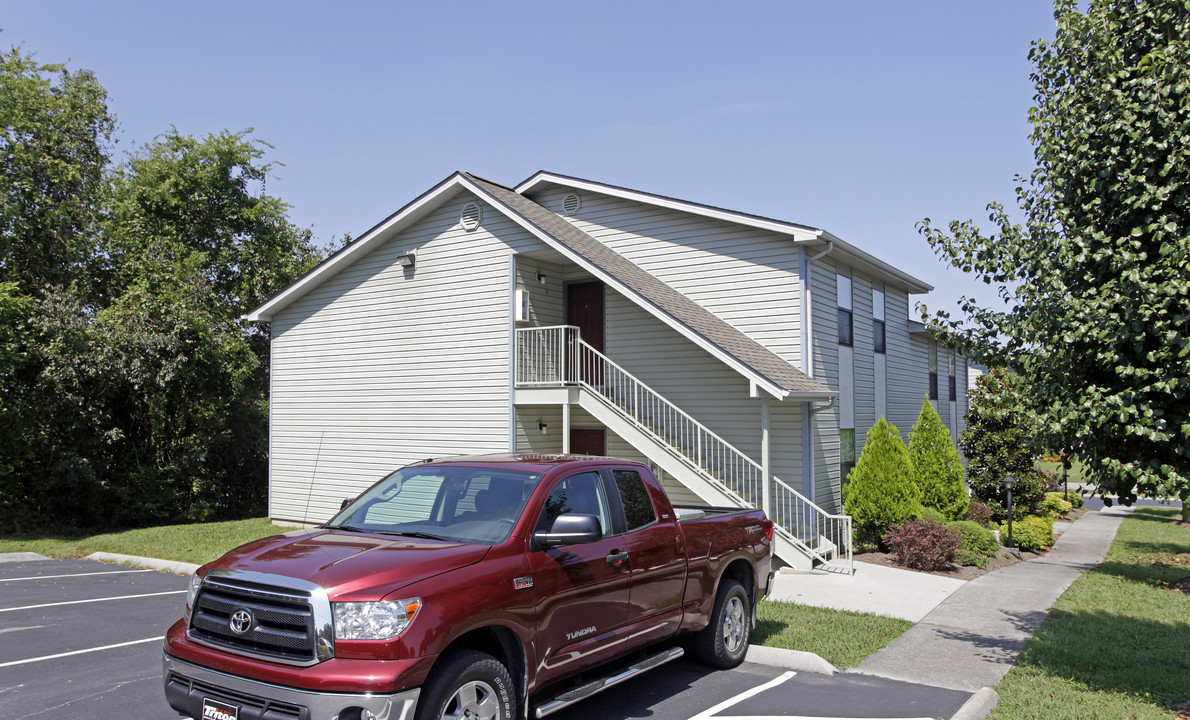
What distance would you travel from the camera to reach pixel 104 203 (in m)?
22.7

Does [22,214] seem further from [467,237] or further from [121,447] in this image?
[467,237]

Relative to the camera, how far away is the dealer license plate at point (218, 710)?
4.08 meters

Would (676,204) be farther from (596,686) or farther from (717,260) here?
(596,686)

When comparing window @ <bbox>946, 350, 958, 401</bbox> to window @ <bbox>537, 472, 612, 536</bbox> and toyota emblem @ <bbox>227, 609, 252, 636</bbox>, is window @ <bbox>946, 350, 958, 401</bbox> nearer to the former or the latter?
window @ <bbox>537, 472, 612, 536</bbox>

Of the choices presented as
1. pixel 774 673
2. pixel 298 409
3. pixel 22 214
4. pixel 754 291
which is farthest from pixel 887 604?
pixel 22 214

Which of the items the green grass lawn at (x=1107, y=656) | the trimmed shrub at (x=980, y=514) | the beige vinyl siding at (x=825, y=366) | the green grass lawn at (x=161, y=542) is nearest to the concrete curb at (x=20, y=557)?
the green grass lawn at (x=161, y=542)

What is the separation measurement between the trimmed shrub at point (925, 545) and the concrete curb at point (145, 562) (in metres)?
11.3

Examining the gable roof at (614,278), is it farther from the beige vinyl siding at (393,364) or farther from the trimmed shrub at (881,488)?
the trimmed shrub at (881,488)

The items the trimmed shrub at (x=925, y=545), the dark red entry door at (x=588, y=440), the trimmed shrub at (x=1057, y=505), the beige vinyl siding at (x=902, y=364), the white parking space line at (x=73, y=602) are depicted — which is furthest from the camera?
the trimmed shrub at (x=1057, y=505)

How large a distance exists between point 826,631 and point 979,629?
1852 mm

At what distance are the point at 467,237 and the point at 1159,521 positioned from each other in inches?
847

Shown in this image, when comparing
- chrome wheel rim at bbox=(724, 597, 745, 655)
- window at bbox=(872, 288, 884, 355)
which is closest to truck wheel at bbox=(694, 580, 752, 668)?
chrome wheel rim at bbox=(724, 597, 745, 655)

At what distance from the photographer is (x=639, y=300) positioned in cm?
1311

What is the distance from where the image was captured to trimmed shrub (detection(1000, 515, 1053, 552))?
600 inches
